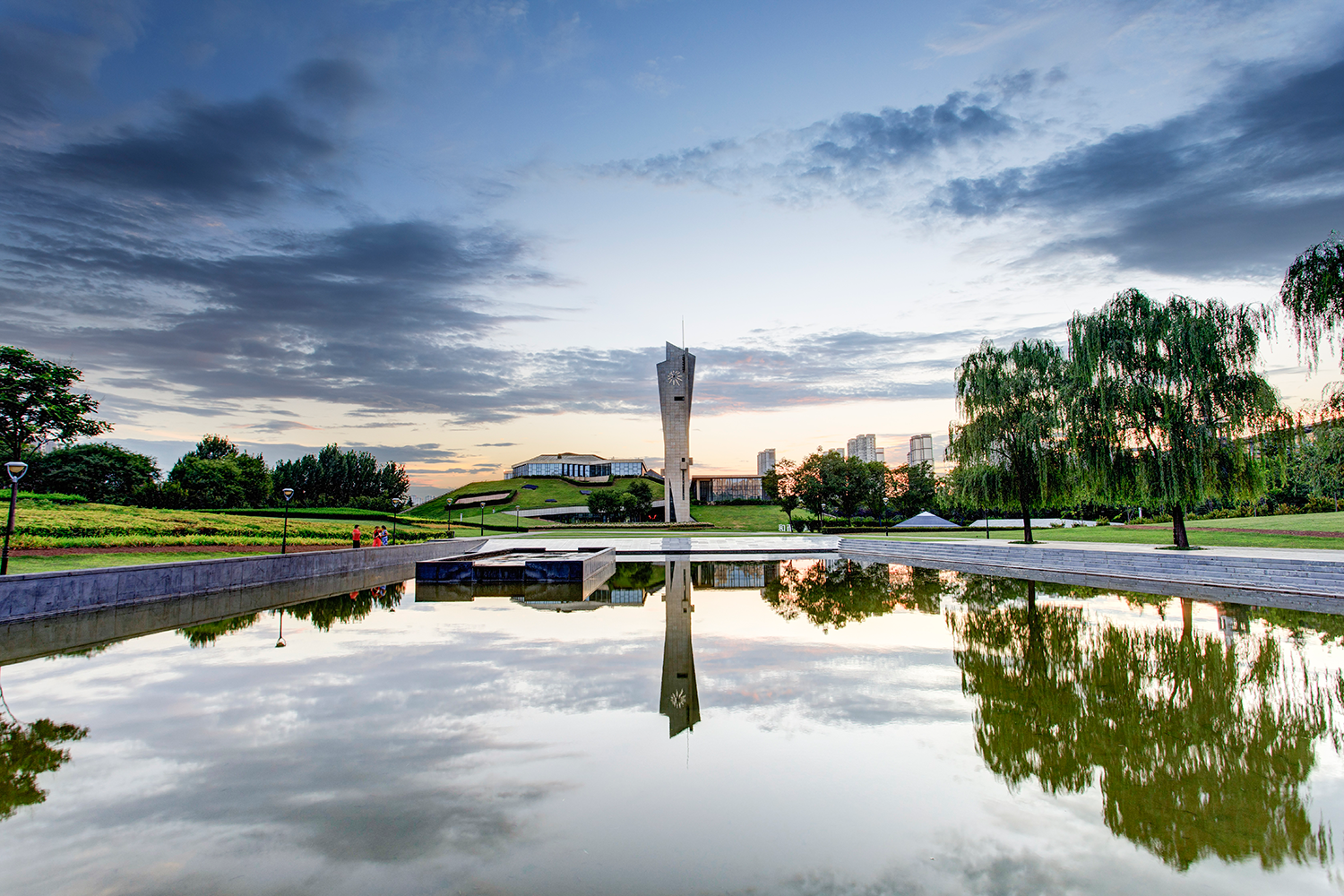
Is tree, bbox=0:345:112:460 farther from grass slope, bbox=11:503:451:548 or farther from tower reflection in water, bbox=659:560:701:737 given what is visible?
tower reflection in water, bbox=659:560:701:737

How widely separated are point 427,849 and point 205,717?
3.68 metres

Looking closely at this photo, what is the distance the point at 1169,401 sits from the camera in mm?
19031

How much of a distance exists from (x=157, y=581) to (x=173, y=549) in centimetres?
566

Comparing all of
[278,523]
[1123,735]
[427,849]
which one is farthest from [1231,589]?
[278,523]

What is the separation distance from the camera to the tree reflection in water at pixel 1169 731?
4.07 metres

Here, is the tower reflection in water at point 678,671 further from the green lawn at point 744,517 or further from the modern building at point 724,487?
the modern building at point 724,487

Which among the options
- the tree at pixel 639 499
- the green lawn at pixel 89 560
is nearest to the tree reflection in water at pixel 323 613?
the green lawn at pixel 89 560

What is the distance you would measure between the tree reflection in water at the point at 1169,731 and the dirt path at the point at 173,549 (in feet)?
62.3

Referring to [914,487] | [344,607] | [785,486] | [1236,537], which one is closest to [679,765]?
[344,607]

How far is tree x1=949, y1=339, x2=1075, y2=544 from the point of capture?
78.6 ft

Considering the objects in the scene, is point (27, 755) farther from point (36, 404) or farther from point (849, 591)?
point (36, 404)

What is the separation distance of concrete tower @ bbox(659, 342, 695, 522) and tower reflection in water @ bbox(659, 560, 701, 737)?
37.8 meters

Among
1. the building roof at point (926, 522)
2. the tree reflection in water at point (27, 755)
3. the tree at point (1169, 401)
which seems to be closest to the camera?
the tree reflection in water at point (27, 755)

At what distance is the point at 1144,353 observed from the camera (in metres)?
→ 19.5
